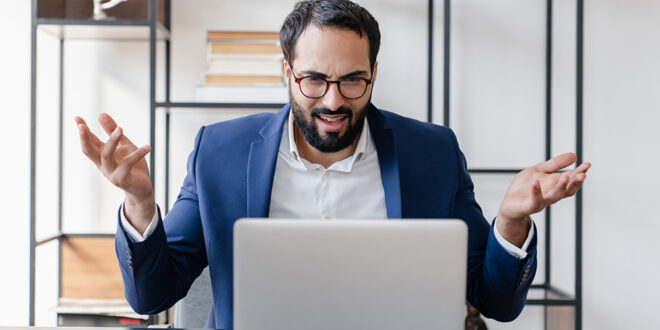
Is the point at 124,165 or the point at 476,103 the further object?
the point at 476,103

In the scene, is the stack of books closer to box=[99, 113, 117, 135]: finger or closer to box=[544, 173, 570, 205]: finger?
box=[99, 113, 117, 135]: finger

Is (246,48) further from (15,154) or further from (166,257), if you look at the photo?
(15,154)

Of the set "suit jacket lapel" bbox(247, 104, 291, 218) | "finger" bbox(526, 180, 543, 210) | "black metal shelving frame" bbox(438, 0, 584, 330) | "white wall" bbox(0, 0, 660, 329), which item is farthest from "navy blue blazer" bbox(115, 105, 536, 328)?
"white wall" bbox(0, 0, 660, 329)

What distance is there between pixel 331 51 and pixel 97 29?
1.09m

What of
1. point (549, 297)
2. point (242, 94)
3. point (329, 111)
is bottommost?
point (549, 297)

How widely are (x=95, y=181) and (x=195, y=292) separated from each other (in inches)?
36.5

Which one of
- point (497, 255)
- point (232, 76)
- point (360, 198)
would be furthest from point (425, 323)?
point (232, 76)

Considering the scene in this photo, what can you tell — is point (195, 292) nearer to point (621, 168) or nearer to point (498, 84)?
point (498, 84)

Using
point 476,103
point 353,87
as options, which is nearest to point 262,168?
point 353,87

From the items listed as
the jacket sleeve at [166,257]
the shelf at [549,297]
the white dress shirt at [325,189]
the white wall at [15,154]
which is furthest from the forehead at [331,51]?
the white wall at [15,154]

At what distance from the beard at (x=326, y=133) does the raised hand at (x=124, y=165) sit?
0.39 m

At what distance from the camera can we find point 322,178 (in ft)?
3.99

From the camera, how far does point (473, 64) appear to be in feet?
6.67

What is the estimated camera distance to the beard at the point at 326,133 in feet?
3.78
